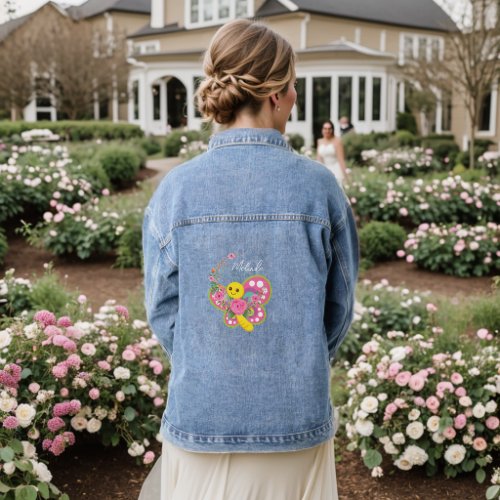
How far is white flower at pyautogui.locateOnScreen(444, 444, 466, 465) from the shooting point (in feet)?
11.8

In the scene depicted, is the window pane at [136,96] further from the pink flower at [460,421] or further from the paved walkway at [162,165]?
the pink flower at [460,421]

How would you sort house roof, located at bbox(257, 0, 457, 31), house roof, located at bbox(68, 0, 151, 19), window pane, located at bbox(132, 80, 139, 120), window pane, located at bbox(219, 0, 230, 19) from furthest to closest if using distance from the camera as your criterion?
house roof, located at bbox(68, 0, 151, 19) → window pane, located at bbox(132, 80, 139, 120) → window pane, located at bbox(219, 0, 230, 19) → house roof, located at bbox(257, 0, 457, 31)

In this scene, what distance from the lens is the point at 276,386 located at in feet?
5.76

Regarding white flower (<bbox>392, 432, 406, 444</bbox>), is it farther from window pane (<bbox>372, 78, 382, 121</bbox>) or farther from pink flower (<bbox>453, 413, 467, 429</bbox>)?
window pane (<bbox>372, 78, 382, 121</bbox>)

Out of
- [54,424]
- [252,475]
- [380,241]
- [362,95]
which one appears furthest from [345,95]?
[252,475]

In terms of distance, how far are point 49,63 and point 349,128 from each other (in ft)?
42.8

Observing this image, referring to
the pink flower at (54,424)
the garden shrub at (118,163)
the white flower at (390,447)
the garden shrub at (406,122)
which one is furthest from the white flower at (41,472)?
the garden shrub at (406,122)

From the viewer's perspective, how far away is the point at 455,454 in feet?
11.8

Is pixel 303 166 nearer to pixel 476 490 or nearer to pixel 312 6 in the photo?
pixel 476 490

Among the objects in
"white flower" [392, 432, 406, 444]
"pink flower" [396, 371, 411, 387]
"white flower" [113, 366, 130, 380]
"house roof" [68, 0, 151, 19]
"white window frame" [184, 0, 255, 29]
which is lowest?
"white flower" [392, 432, 406, 444]

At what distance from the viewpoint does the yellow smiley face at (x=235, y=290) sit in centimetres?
176

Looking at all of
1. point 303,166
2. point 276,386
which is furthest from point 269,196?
point 276,386

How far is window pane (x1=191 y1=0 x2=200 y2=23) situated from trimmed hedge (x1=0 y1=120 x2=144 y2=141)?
6895mm

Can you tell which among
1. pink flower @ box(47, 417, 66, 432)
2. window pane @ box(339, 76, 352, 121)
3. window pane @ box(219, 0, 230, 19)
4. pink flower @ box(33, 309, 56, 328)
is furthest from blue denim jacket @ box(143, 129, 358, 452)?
window pane @ box(219, 0, 230, 19)
